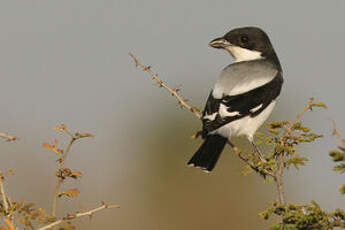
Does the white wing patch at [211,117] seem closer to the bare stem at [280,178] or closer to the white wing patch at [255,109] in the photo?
the white wing patch at [255,109]

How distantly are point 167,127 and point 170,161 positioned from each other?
2.71ft

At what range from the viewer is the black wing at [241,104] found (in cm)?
574

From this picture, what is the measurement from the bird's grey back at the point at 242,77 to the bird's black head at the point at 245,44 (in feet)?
1.06

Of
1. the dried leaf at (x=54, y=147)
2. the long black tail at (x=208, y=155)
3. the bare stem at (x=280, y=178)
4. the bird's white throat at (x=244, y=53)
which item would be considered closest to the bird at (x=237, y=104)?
the long black tail at (x=208, y=155)

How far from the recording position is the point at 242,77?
19.9 ft

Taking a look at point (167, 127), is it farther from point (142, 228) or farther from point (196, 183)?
point (142, 228)

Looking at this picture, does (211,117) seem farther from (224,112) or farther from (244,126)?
(244,126)

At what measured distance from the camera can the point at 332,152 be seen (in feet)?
9.98

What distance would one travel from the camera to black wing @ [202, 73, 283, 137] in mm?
5738

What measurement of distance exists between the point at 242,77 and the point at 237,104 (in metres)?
0.33

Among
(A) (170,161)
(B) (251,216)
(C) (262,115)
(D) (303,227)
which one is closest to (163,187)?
(A) (170,161)

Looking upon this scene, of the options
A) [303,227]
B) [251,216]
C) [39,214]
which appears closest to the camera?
[39,214]

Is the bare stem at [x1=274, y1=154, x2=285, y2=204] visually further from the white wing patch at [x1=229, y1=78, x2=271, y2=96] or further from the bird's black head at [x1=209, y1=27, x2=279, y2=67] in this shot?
the bird's black head at [x1=209, y1=27, x2=279, y2=67]

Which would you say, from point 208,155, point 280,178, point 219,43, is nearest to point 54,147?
point 280,178
